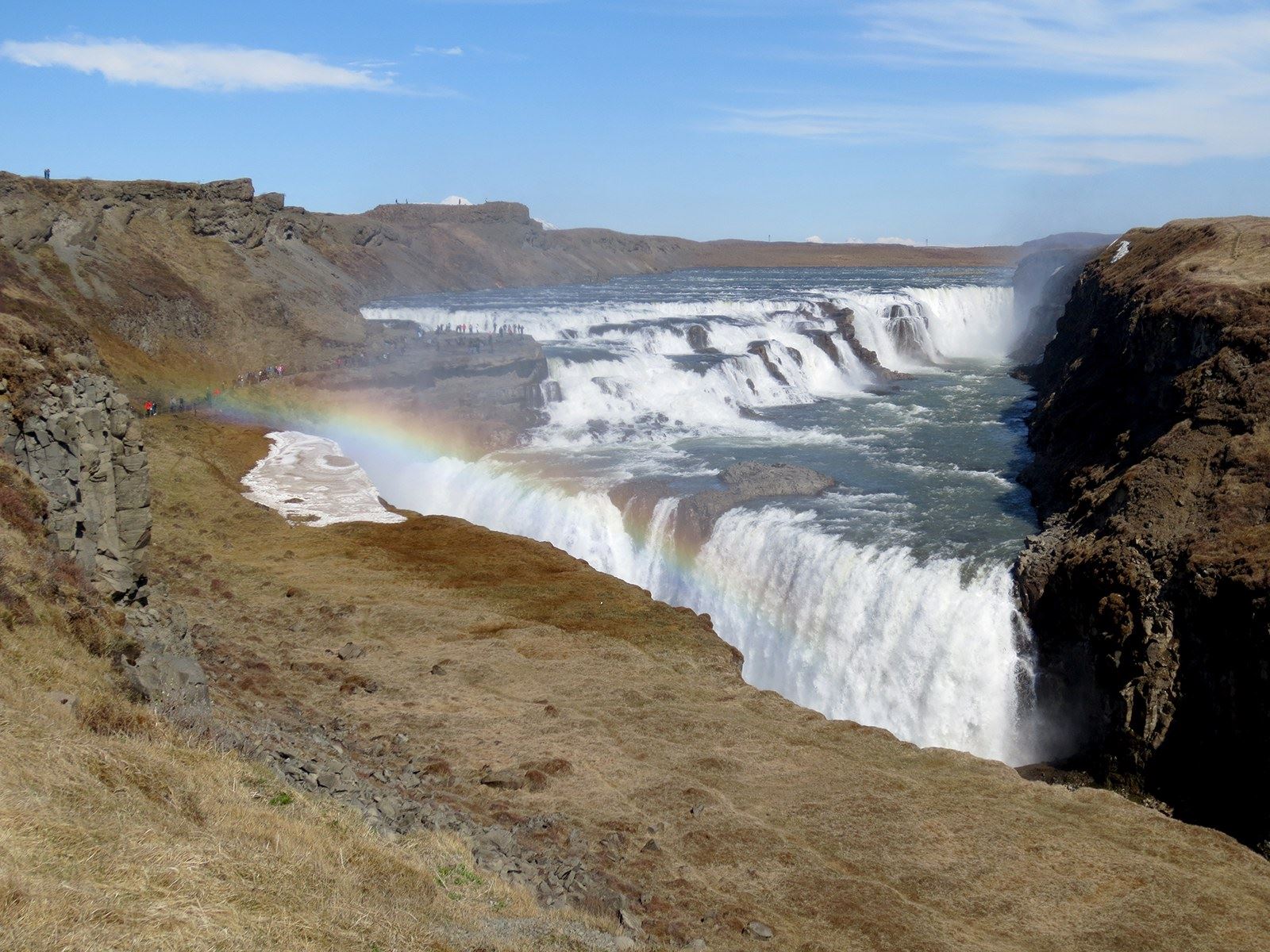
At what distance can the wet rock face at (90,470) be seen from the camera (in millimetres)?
13914

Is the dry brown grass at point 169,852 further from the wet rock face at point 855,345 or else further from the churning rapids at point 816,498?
the wet rock face at point 855,345

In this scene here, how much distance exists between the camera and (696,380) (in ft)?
150

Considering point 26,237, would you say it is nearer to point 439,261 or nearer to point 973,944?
point 973,944

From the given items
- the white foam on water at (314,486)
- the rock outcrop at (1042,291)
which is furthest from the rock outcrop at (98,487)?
the rock outcrop at (1042,291)

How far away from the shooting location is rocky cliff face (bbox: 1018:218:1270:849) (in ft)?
58.2

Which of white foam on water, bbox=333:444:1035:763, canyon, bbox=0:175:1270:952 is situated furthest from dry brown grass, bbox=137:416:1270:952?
white foam on water, bbox=333:444:1035:763

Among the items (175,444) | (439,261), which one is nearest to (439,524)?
(175,444)

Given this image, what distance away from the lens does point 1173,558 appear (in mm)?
20453

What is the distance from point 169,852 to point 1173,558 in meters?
19.1

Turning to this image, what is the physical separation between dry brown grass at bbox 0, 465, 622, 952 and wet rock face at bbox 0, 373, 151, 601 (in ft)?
10.4

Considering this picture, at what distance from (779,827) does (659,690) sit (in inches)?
194

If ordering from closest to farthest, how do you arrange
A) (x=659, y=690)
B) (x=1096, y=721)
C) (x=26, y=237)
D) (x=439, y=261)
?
(x=659, y=690)
(x=1096, y=721)
(x=26, y=237)
(x=439, y=261)

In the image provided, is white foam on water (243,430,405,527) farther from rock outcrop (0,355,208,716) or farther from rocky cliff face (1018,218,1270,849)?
rocky cliff face (1018,218,1270,849)

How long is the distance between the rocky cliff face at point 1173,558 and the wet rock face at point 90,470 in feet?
55.8
